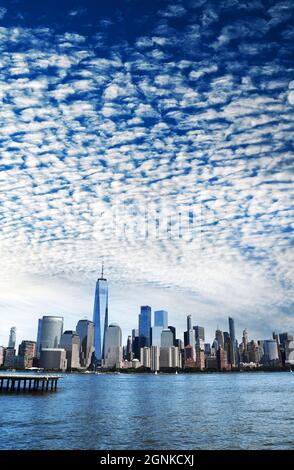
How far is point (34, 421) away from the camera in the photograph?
205 ft

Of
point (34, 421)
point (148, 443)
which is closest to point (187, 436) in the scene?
point (148, 443)

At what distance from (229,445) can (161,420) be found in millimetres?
21434

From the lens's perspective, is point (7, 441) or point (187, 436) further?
point (187, 436)

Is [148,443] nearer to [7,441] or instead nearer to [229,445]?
[229,445]

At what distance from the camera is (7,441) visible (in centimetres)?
4672

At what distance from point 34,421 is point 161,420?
19.8 m
